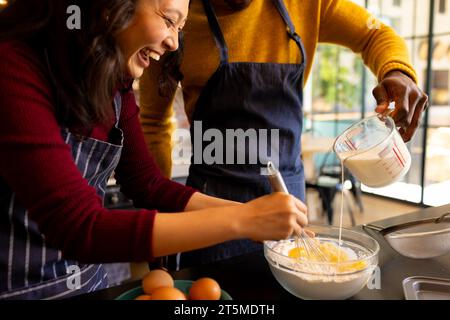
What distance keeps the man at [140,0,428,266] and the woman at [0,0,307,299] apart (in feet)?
1.18

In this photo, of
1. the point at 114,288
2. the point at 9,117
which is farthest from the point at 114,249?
the point at 9,117

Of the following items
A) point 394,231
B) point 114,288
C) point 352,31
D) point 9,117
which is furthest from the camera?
point 352,31

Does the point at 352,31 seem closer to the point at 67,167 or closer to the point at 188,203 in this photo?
the point at 188,203

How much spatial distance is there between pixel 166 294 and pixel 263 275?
0.29 meters

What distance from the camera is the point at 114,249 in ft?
2.39

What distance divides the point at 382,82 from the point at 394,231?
42cm

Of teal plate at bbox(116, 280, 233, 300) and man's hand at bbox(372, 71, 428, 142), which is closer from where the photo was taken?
teal plate at bbox(116, 280, 233, 300)

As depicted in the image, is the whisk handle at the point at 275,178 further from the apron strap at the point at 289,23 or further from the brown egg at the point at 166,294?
the apron strap at the point at 289,23

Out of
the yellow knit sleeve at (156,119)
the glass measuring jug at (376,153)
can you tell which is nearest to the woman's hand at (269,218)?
the glass measuring jug at (376,153)

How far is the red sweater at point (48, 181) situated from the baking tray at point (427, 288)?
0.54 metres

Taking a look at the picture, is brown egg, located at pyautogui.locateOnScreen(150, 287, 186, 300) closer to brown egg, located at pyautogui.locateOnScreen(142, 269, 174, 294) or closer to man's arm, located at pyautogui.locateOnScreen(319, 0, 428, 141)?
brown egg, located at pyautogui.locateOnScreen(142, 269, 174, 294)

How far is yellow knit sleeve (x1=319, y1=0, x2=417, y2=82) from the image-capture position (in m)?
1.33

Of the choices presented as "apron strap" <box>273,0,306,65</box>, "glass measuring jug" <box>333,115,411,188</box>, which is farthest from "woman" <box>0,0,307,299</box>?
"apron strap" <box>273,0,306,65</box>

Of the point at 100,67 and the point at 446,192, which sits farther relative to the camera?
the point at 446,192
